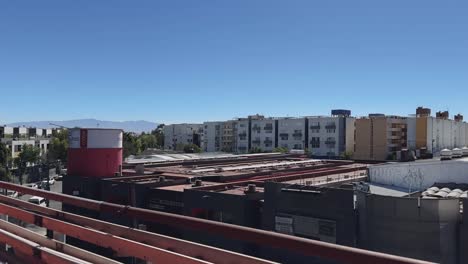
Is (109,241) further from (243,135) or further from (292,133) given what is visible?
(243,135)

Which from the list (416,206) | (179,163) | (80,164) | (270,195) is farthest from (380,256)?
(179,163)

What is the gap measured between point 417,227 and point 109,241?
45.6 ft

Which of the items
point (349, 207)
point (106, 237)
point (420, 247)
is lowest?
point (420, 247)

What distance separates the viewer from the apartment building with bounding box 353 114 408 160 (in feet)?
267

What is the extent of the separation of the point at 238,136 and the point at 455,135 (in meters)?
46.0

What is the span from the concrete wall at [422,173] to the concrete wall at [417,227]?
9.01m

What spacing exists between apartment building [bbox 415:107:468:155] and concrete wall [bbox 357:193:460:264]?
63.0 metres

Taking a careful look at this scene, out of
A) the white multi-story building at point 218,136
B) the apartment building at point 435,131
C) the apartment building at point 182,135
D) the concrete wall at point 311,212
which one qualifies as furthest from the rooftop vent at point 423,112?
the concrete wall at point 311,212

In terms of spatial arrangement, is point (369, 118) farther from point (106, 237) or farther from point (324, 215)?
point (106, 237)

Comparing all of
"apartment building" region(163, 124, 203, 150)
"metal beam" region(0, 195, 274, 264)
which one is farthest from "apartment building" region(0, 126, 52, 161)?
"metal beam" region(0, 195, 274, 264)

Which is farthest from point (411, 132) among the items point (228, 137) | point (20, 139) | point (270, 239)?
point (270, 239)

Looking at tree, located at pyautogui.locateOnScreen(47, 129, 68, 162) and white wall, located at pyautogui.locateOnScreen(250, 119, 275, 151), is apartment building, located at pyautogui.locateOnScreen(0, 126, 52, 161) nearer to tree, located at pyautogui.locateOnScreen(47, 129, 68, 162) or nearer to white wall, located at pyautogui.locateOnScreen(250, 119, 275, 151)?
tree, located at pyautogui.locateOnScreen(47, 129, 68, 162)

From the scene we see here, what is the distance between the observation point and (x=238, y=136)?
100812 mm

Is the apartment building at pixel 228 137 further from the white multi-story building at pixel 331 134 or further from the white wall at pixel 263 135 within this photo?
the white multi-story building at pixel 331 134
